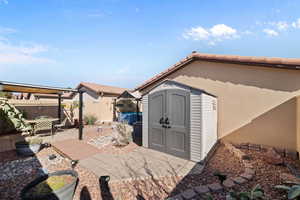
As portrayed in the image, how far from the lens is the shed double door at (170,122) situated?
14.8ft

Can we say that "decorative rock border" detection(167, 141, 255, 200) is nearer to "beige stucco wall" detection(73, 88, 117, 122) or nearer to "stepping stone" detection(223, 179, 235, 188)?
"stepping stone" detection(223, 179, 235, 188)

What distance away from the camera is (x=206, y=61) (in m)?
6.18

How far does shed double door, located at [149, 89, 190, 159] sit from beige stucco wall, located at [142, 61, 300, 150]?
2.33 metres

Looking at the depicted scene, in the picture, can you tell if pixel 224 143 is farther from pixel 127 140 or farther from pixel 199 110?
pixel 127 140

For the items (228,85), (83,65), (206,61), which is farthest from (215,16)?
(83,65)

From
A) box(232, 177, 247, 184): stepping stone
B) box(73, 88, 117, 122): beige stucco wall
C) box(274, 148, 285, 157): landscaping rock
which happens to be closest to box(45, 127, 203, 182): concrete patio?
box(232, 177, 247, 184): stepping stone

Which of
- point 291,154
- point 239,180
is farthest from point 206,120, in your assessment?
point 291,154

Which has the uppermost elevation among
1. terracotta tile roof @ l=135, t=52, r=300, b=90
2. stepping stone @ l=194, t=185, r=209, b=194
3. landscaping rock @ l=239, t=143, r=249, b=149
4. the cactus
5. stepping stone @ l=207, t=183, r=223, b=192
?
terracotta tile roof @ l=135, t=52, r=300, b=90

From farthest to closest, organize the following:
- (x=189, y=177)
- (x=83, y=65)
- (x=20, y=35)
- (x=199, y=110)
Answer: (x=83, y=65) < (x=20, y=35) < (x=199, y=110) < (x=189, y=177)

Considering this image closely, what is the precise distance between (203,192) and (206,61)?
5.28 m

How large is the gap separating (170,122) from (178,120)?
32 centimetres

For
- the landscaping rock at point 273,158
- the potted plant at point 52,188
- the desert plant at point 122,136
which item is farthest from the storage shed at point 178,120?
the potted plant at point 52,188

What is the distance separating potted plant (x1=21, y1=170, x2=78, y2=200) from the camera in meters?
2.34

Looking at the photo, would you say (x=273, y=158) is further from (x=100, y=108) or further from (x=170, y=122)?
(x=100, y=108)
